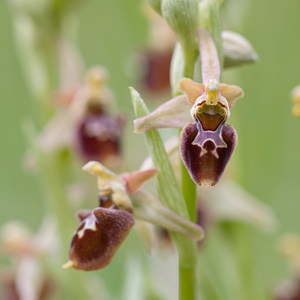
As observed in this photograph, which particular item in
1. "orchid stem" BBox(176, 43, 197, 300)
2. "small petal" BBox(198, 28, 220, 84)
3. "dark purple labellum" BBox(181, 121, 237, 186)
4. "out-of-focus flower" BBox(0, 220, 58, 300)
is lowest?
"out-of-focus flower" BBox(0, 220, 58, 300)

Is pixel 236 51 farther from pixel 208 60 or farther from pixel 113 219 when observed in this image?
pixel 113 219

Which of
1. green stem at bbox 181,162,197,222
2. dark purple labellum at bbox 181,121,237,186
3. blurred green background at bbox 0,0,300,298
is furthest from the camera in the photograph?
blurred green background at bbox 0,0,300,298

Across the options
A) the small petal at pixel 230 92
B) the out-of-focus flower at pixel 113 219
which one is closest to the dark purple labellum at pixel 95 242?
the out-of-focus flower at pixel 113 219

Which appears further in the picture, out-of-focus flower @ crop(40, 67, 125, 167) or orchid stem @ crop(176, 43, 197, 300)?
out-of-focus flower @ crop(40, 67, 125, 167)

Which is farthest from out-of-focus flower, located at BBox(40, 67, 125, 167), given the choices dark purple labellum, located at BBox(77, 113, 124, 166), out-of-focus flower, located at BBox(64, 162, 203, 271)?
out-of-focus flower, located at BBox(64, 162, 203, 271)

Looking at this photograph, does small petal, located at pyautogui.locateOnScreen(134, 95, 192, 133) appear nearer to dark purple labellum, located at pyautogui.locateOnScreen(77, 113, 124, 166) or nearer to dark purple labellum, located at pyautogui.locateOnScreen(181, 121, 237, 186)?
dark purple labellum, located at pyautogui.locateOnScreen(181, 121, 237, 186)
